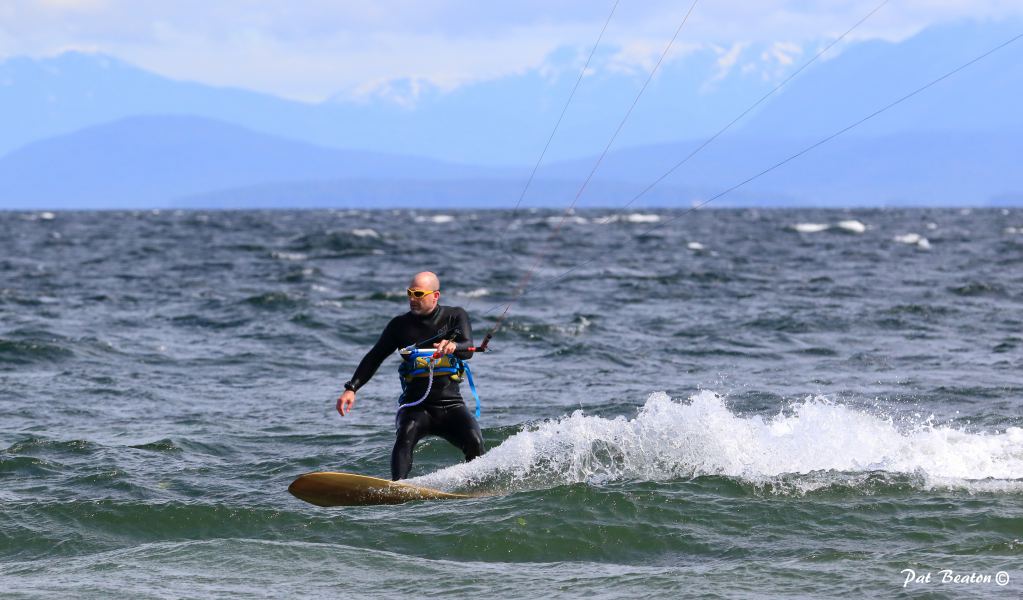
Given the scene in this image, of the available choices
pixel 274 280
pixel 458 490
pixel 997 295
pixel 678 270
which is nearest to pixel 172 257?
pixel 274 280

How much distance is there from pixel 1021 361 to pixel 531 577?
11640 mm

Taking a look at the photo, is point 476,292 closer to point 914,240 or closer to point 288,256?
point 288,256

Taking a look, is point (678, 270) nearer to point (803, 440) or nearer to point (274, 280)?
point (274, 280)

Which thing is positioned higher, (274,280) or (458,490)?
(274,280)

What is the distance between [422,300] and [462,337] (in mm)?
433

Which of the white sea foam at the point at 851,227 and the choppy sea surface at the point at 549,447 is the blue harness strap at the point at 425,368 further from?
the white sea foam at the point at 851,227

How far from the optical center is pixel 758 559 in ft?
24.1

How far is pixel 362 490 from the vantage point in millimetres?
9008

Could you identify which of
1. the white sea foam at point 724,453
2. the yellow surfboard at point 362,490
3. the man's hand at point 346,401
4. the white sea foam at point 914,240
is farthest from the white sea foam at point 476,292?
the white sea foam at point 914,240

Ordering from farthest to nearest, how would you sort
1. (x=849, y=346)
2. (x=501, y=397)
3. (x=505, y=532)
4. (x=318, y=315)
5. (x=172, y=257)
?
(x=172, y=257) → (x=318, y=315) → (x=849, y=346) → (x=501, y=397) → (x=505, y=532)

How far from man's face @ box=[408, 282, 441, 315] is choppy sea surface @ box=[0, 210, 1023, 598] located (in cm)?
135

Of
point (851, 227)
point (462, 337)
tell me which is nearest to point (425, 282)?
point (462, 337)

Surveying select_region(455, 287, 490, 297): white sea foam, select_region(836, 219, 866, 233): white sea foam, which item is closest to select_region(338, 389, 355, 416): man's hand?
select_region(455, 287, 490, 297): white sea foam

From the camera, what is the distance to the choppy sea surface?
→ 7.29 m
